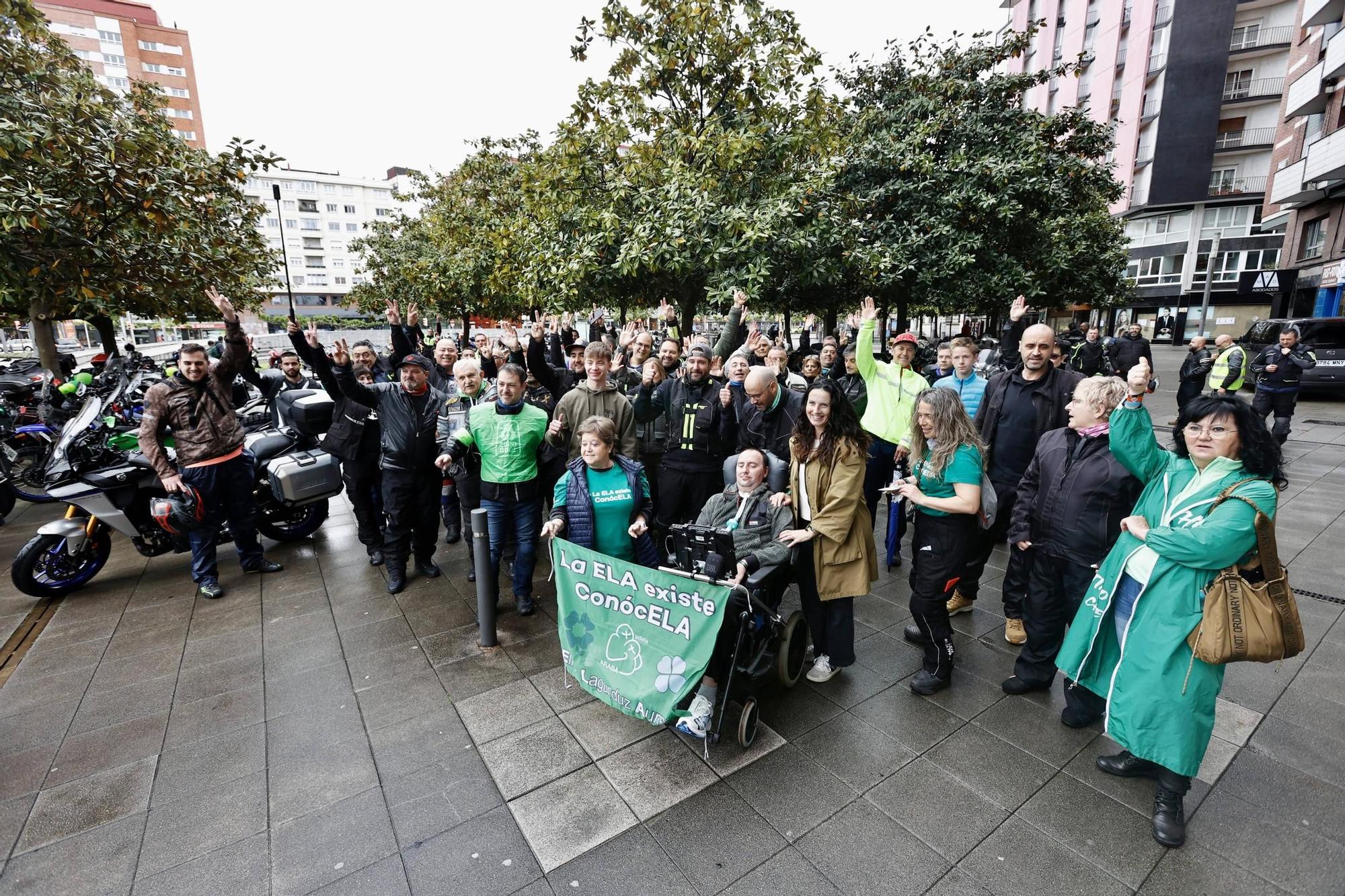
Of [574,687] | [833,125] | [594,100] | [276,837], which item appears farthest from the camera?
[833,125]

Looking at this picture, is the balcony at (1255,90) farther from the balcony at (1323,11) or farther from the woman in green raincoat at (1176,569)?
the woman in green raincoat at (1176,569)

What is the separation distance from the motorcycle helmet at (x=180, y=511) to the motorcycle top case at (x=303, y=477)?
0.71 m

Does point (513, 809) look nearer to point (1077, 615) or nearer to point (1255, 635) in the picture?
point (1077, 615)

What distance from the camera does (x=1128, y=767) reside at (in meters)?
2.84

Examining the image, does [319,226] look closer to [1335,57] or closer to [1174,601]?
[1335,57]

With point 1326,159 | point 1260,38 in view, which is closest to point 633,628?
point 1326,159

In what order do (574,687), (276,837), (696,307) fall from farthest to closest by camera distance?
1. (696,307)
2. (574,687)
3. (276,837)

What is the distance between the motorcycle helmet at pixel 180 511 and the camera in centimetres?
485

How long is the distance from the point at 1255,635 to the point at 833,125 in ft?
28.8

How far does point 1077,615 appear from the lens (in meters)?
2.92

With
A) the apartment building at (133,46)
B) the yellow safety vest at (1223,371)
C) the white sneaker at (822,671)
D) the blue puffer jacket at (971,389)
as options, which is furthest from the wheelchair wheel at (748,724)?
the apartment building at (133,46)

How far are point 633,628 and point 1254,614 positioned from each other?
8.43 ft

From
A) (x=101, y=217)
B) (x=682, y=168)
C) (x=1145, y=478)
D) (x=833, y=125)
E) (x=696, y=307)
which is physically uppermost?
(x=833, y=125)

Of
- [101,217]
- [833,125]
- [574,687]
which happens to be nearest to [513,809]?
[574,687]
